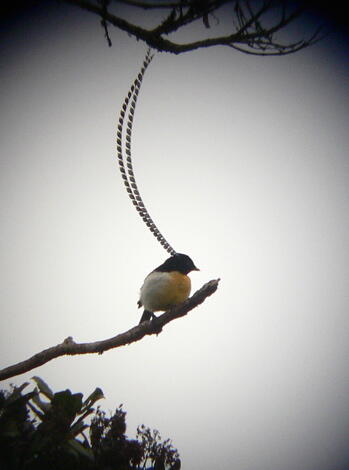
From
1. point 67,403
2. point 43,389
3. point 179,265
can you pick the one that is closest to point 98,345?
point 67,403

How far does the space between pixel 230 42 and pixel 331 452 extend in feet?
473

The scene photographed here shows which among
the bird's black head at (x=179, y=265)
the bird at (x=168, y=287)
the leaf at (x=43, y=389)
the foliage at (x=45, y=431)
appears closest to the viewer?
the foliage at (x=45, y=431)

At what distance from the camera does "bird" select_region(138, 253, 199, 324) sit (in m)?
3.36

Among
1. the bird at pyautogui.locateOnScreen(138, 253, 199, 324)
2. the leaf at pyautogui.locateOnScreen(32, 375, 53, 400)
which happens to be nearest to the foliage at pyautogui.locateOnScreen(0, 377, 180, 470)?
the leaf at pyautogui.locateOnScreen(32, 375, 53, 400)

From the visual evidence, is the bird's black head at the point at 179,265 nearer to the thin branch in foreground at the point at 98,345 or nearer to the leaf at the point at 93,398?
the thin branch in foreground at the point at 98,345

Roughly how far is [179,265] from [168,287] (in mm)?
408

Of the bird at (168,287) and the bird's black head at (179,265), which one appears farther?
the bird's black head at (179,265)

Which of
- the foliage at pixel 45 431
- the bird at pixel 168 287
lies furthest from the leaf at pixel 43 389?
the bird at pixel 168 287

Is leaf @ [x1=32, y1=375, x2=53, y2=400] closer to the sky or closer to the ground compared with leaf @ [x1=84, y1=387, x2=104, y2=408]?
closer to the sky

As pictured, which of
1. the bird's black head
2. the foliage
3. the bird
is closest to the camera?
the foliage

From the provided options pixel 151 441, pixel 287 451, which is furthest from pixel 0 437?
pixel 287 451

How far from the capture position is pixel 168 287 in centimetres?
333

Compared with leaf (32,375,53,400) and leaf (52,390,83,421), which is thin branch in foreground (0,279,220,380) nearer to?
leaf (32,375,53,400)

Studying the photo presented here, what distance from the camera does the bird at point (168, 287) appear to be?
Result: 11.0 ft
